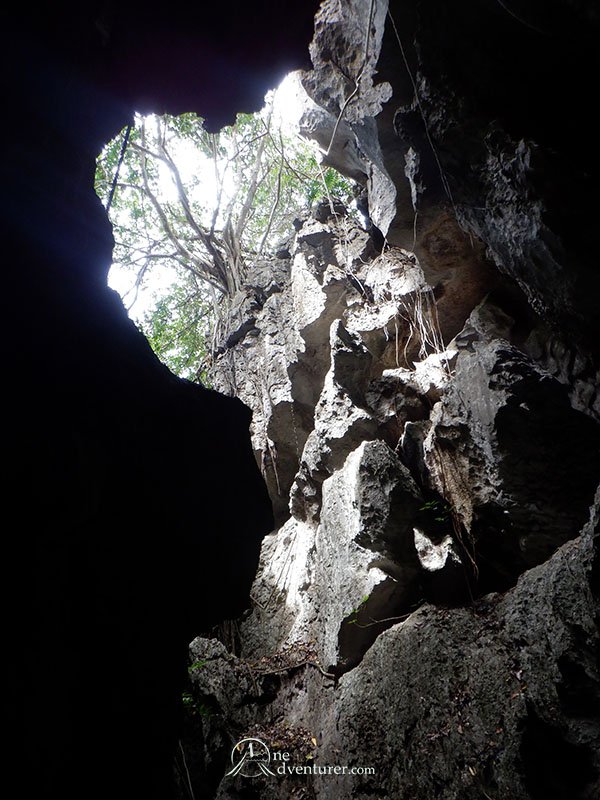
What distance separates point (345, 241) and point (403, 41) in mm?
4038

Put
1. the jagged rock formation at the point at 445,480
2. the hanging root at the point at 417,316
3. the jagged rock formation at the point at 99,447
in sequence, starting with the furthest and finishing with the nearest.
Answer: the hanging root at the point at 417,316, the jagged rock formation at the point at 445,480, the jagged rock formation at the point at 99,447

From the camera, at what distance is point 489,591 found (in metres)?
4.62

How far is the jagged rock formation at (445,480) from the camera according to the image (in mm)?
3518

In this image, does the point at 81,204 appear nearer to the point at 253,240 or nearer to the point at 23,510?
the point at 23,510

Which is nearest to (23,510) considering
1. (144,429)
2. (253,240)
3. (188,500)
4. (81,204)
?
(144,429)

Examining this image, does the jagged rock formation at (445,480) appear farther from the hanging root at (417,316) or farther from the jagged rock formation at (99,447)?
the jagged rock formation at (99,447)

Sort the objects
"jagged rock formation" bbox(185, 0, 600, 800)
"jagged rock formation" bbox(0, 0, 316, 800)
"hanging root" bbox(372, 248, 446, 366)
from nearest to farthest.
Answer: "jagged rock formation" bbox(0, 0, 316, 800) → "jagged rock formation" bbox(185, 0, 600, 800) → "hanging root" bbox(372, 248, 446, 366)

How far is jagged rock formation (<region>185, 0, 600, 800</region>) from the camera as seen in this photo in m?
3.52

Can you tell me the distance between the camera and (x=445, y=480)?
17.3 feet

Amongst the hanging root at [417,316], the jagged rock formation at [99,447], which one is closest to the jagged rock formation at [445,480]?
the hanging root at [417,316]

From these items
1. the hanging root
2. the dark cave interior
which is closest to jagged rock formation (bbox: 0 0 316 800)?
the dark cave interior

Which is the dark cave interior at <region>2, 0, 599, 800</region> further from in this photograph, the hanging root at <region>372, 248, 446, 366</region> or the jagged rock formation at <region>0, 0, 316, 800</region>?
the hanging root at <region>372, 248, 446, 366</region>

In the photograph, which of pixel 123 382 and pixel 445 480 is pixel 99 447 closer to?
pixel 123 382

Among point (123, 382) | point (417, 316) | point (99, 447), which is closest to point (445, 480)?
point (417, 316)
